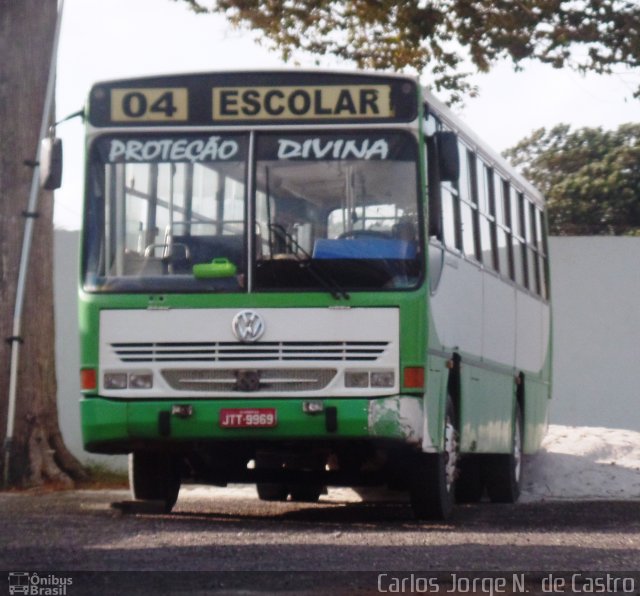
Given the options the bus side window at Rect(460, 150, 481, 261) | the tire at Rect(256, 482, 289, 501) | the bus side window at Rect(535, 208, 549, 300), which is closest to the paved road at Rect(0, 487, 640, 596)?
the tire at Rect(256, 482, 289, 501)

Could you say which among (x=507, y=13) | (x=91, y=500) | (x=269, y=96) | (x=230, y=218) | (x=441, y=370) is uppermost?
(x=507, y=13)

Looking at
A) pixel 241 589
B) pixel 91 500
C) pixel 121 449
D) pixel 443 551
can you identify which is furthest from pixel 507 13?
pixel 241 589

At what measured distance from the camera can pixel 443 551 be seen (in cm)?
984

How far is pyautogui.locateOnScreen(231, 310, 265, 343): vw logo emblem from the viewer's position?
1182 cm

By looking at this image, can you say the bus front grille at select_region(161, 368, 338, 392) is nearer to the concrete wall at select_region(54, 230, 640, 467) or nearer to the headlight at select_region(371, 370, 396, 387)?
the headlight at select_region(371, 370, 396, 387)

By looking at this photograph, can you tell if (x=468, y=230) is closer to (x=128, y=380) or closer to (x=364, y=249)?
(x=364, y=249)

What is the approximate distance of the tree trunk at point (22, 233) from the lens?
1630 cm

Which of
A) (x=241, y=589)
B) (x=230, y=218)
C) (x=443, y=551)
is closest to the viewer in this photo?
(x=241, y=589)

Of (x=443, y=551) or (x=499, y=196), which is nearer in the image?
(x=443, y=551)

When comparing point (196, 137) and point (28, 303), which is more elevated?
point (196, 137)

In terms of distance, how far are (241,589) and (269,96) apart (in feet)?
16.5

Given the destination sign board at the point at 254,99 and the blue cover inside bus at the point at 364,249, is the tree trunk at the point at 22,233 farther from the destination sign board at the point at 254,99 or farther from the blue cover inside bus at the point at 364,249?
the blue cover inside bus at the point at 364,249

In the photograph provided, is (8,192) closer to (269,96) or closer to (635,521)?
(269,96)

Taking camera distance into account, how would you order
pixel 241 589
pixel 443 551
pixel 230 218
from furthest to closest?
pixel 230 218, pixel 443 551, pixel 241 589
